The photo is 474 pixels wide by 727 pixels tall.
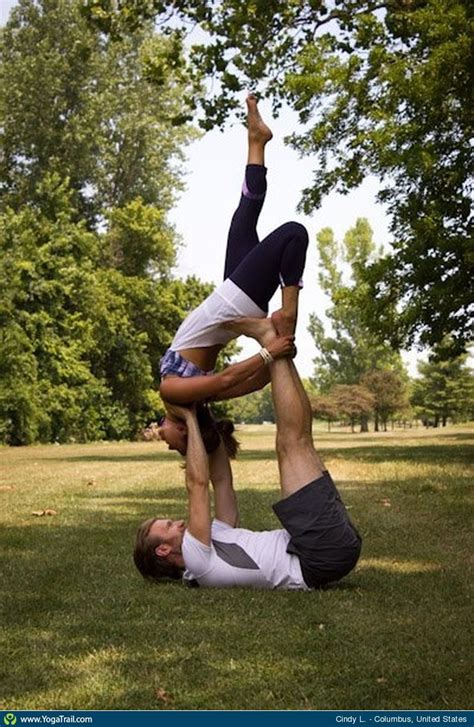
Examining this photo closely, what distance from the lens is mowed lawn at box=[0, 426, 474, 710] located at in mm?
3389

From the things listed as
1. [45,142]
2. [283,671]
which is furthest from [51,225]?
[283,671]

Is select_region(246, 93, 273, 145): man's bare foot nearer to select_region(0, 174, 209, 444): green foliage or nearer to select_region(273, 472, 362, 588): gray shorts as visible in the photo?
select_region(273, 472, 362, 588): gray shorts

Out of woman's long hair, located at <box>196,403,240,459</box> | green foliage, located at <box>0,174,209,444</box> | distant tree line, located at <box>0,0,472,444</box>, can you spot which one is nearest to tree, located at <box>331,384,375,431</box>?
distant tree line, located at <box>0,0,472,444</box>

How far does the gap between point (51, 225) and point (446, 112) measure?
19.1m

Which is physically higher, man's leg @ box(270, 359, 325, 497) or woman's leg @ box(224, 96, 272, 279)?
woman's leg @ box(224, 96, 272, 279)

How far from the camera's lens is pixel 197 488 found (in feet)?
16.7

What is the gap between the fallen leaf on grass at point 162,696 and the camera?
3.33 metres

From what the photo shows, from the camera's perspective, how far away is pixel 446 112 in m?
17.1

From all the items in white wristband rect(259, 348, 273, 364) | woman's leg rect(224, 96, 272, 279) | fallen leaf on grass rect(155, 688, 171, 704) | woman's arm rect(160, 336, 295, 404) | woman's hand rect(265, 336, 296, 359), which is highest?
woman's leg rect(224, 96, 272, 279)

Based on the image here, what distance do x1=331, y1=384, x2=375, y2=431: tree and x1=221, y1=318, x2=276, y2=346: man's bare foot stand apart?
50.2 metres

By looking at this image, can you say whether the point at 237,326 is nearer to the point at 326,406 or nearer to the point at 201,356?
the point at 201,356

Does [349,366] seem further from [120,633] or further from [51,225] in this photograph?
[120,633]
